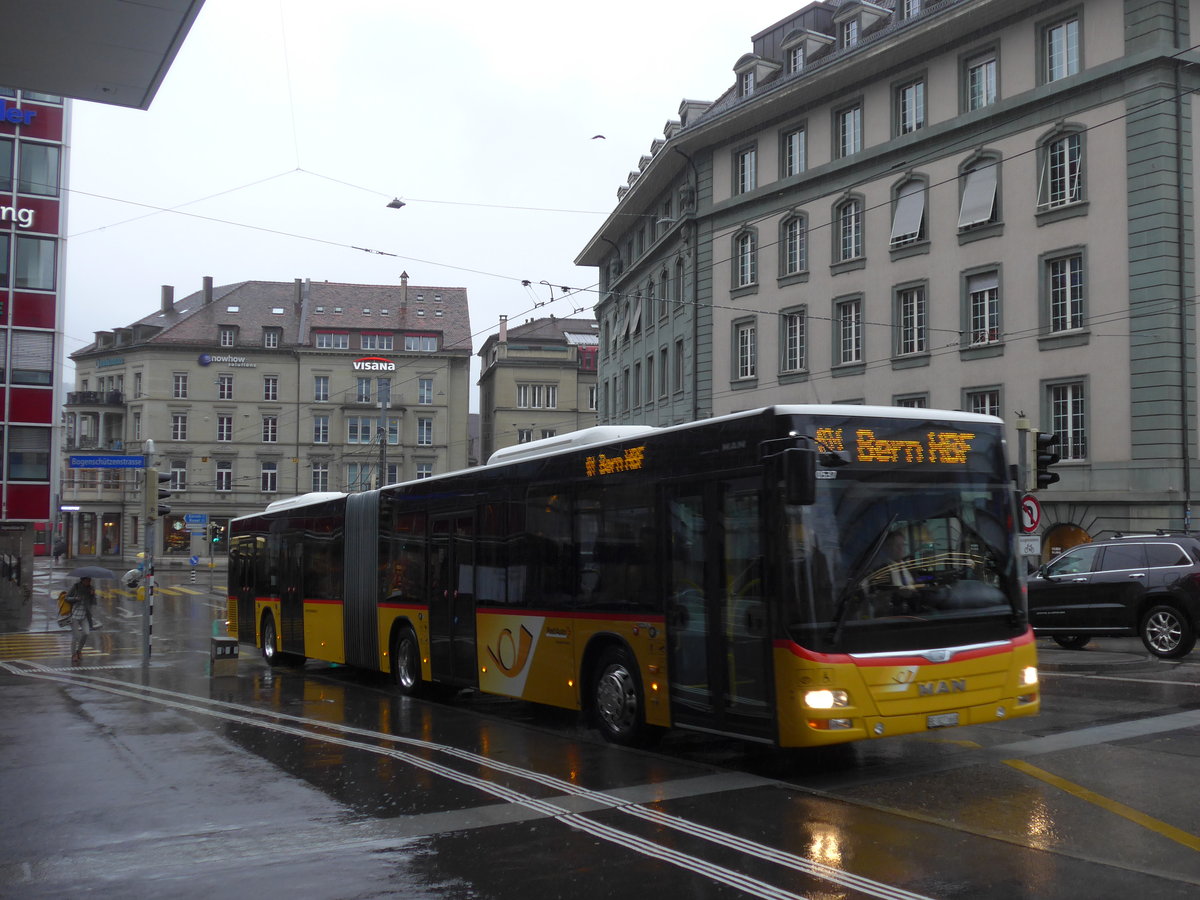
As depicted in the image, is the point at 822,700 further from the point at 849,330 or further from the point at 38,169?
the point at 38,169

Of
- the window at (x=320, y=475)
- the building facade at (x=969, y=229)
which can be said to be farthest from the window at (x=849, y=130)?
the window at (x=320, y=475)

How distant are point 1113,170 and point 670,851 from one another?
86.6 feet

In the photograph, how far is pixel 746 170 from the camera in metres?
39.6

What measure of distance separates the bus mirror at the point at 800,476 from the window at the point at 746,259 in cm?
3091

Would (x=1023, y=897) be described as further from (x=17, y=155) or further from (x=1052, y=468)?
(x=17, y=155)

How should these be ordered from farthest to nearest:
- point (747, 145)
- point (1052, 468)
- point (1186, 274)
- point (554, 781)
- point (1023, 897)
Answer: point (747, 145) → point (1052, 468) → point (1186, 274) → point (554, 781) → point (1023, 897)

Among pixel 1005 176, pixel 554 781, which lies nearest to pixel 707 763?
pixel 554 781

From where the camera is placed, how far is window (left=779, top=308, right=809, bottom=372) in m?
36.5

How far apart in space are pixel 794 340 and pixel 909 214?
5.69m

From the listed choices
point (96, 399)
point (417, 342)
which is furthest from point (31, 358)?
point (96, 399)

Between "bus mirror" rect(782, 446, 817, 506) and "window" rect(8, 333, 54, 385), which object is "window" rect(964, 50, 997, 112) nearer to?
"bus mirror" rect(782, 446, 817, 506)

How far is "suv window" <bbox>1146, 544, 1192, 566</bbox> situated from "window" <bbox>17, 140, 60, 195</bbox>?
3120cm

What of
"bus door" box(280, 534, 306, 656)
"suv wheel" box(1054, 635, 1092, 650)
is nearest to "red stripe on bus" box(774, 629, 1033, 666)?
"suv wheel" box(1054, 635, 1092, 650)

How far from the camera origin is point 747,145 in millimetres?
39406
